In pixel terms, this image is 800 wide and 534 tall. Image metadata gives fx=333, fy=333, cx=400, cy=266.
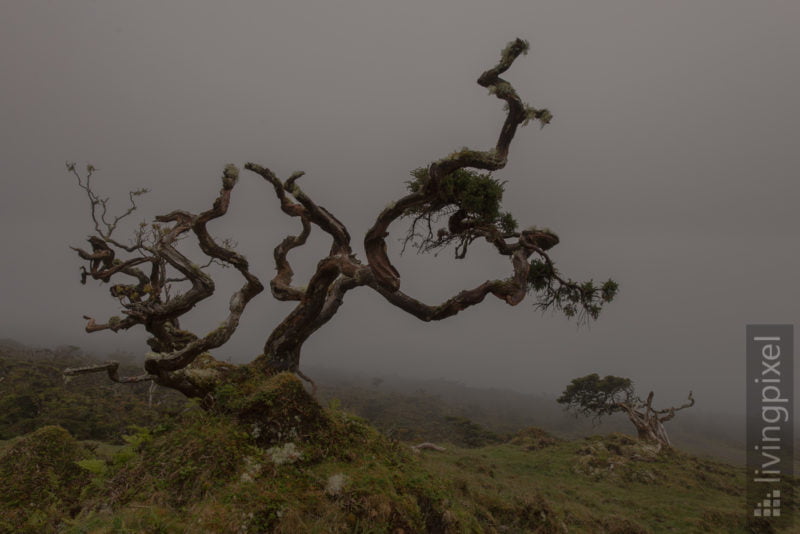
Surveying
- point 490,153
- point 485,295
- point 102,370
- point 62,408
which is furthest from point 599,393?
point 62,408

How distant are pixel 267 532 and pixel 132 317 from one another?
828cm

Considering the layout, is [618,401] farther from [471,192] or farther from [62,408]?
[62,408]

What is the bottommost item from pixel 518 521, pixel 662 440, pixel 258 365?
pixel 662 440

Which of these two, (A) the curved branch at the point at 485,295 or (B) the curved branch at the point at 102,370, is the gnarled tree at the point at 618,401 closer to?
(A) the curved branch at the point at 485,295

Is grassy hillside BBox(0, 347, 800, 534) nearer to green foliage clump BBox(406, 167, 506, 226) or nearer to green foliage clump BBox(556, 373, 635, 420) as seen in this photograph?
green foliage clump BBox(406, 167, 506, 226)

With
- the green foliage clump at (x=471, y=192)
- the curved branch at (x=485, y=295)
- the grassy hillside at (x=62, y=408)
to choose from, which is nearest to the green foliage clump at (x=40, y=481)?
the curved branch at (x=485, y=295)

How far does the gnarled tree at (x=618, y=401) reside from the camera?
30.3m

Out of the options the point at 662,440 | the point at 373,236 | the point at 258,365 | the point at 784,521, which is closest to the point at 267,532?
the point at 258,365

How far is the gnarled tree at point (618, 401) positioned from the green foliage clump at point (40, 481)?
37750 mm

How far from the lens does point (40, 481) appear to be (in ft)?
23.1

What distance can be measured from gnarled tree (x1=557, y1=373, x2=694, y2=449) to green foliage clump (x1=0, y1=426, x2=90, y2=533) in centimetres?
3775

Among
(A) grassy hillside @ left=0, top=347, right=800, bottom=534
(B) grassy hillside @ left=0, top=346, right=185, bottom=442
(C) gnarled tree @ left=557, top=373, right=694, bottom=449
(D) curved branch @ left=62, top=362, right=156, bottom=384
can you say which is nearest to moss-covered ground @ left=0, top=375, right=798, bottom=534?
(A) grassy hillside @ left=0, top=347, right=800, bottom=534

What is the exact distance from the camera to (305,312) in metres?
10.0

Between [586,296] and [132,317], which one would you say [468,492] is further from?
[132,317]
